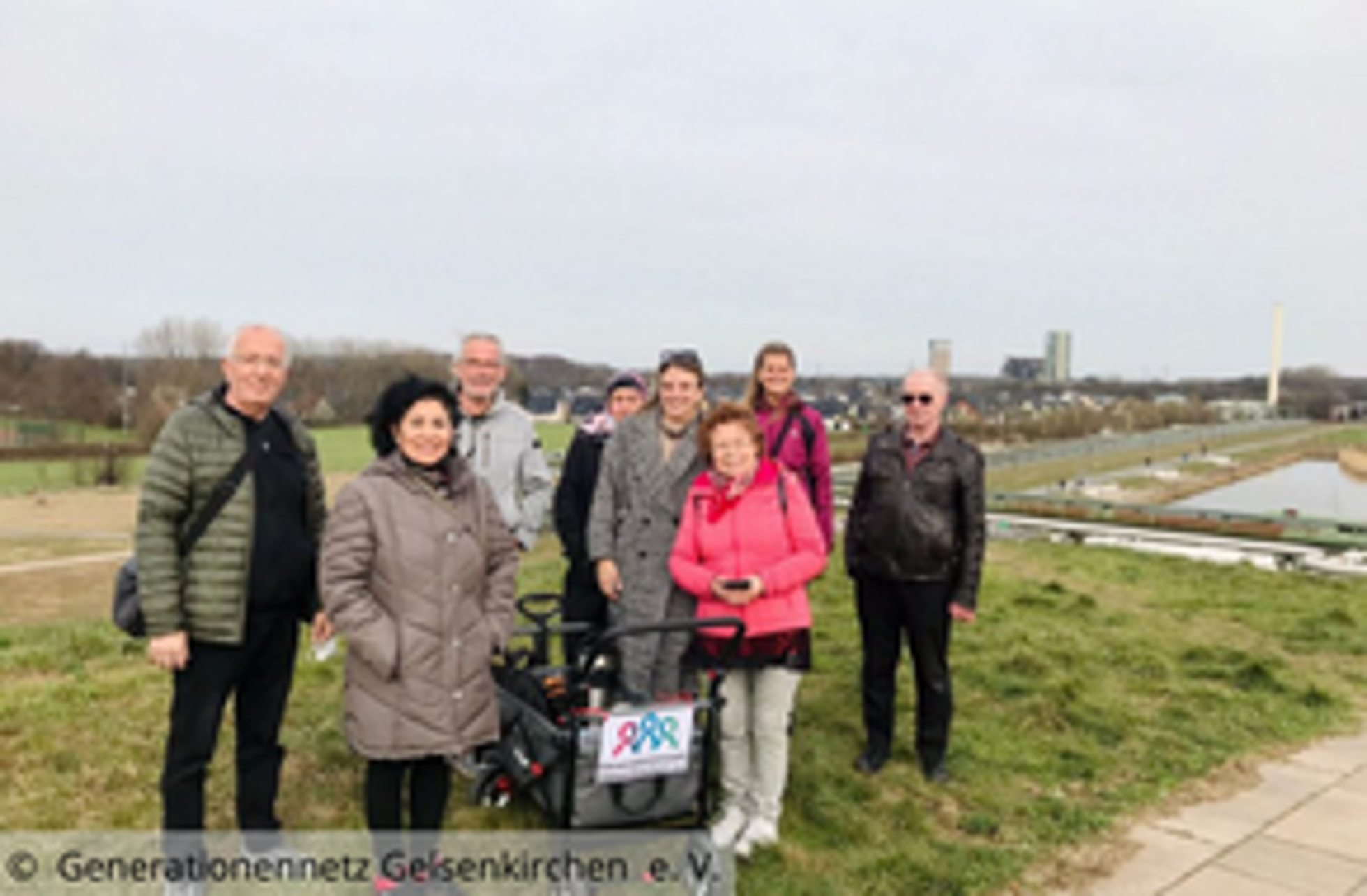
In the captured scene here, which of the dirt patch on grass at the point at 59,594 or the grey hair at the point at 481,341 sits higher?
the grey hair at the point at 481,341

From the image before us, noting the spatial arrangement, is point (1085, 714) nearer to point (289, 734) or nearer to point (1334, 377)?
point (289, 734)

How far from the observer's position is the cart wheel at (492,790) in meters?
3.50

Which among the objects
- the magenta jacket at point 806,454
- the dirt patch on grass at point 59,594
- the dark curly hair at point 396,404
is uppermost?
the dark curly hair at point 396,404

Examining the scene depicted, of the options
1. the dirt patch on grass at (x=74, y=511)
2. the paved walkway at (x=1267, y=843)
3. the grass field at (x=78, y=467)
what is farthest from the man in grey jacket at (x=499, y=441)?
the grass field at (x=78, y=467)

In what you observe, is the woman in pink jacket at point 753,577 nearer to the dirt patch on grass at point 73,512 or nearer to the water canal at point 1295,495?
the water canal at point 1295,495

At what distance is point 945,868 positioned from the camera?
317cm

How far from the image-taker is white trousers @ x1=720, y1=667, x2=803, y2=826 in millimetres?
3303

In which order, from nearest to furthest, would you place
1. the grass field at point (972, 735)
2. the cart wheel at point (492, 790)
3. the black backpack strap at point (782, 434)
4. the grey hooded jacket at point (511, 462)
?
the grass field at point (972, 735) < the cart wheel at point (492, 790) < the grey hooded jacket at point (511, 462) < the black backpack strap at point (782, 434)

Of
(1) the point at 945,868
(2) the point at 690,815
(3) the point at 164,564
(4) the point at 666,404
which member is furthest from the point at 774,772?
(3) the point at 164,564

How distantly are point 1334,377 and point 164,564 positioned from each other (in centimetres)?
17374

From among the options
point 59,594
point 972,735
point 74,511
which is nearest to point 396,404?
point 972,735

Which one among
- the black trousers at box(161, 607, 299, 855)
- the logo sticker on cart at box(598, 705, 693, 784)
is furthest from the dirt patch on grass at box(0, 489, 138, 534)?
the logo sticker on cart at box(598, 705, 693, 784)

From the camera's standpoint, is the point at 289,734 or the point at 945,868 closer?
the point at 945,868

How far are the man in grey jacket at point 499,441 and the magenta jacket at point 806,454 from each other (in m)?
1.03
